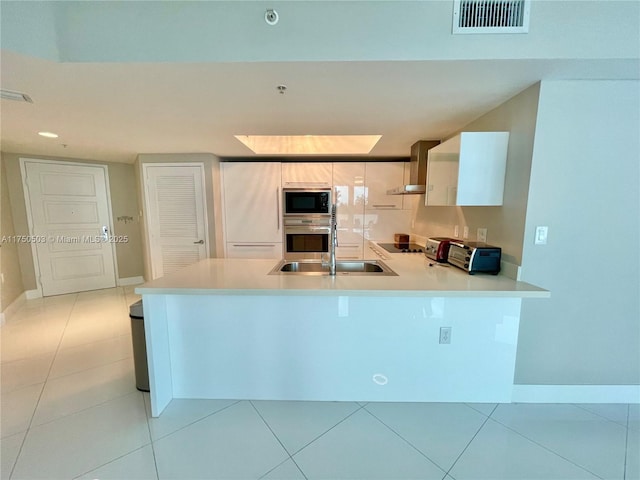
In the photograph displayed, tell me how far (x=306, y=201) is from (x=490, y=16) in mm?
2465

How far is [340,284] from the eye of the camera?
1553 millimetres

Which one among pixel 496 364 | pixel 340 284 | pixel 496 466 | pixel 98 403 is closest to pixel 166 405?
pixel 98 403

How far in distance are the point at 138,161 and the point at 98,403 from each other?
3091mm

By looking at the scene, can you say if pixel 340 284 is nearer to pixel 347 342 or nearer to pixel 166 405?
pixel 347 342

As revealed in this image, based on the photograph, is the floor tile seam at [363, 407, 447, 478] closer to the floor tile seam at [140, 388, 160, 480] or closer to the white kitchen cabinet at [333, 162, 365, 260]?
the floor tile seam at [140, 388, 160, 480]

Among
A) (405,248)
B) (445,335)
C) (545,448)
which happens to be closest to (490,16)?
(445,335)

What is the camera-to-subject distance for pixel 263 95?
1644 mm

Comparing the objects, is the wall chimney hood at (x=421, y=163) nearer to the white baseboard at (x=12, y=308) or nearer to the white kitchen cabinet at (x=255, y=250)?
the white kitchen cabinet at (x=255, y=250)

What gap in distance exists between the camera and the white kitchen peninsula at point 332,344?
64.7 inches

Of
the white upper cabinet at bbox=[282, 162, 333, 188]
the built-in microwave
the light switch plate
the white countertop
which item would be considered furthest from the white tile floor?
the white upper cabinet at bbox=[282, 162, 333, 188]

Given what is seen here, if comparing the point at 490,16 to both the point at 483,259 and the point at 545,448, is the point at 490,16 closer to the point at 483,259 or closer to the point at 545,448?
the point at 483,259

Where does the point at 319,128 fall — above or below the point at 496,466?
above

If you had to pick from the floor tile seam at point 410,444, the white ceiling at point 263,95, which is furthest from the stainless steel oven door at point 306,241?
the floor tile seam at point 410,444

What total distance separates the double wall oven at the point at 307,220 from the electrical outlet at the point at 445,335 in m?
1.91
